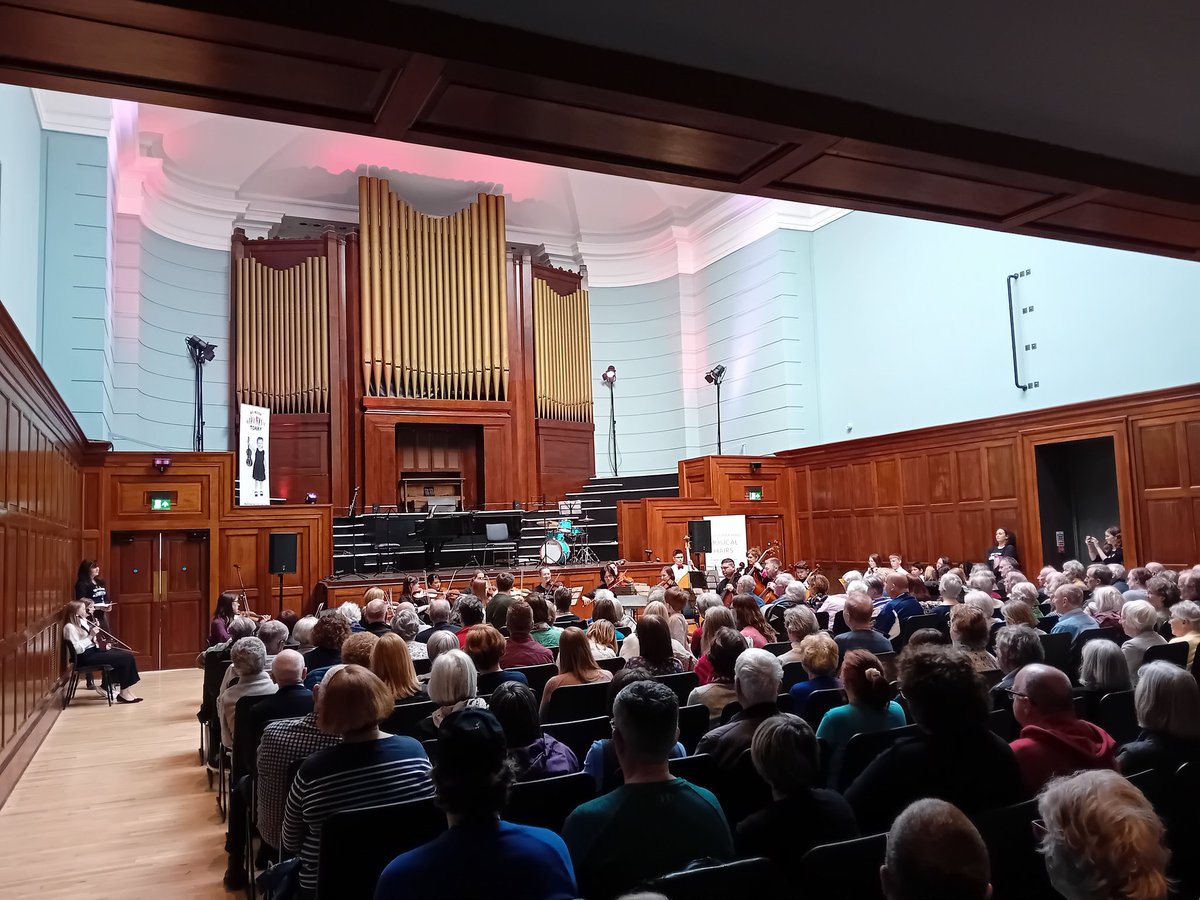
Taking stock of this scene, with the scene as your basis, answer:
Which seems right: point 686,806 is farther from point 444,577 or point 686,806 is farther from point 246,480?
point 246,480

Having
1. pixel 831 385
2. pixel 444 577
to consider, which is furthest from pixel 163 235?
pixel 831 385

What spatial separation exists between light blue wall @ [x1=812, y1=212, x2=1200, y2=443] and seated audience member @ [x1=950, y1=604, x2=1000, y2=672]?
21.5 feet

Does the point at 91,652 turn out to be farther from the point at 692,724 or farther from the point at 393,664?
the point at 692,724

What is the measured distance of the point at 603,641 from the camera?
481cm

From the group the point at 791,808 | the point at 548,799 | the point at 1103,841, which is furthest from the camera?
the point at 548,799

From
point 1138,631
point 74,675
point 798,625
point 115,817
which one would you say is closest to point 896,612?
point 1138,631

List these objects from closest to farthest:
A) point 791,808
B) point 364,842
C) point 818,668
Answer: point 791,808
point 364,842
point 818,668

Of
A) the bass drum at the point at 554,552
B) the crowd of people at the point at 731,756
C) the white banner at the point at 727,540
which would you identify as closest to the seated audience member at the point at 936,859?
the crowd of people at the point at 731,756

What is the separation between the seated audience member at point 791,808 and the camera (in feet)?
6.67

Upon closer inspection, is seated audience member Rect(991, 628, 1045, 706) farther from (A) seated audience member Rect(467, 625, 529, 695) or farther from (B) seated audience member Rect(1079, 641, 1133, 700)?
(A) seated audience member Rect(467, 625, 529, 695)

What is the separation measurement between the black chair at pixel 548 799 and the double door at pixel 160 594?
9.20 metres

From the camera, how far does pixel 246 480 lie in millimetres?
11922

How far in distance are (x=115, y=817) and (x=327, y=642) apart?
164cm

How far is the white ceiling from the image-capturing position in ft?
7.48
